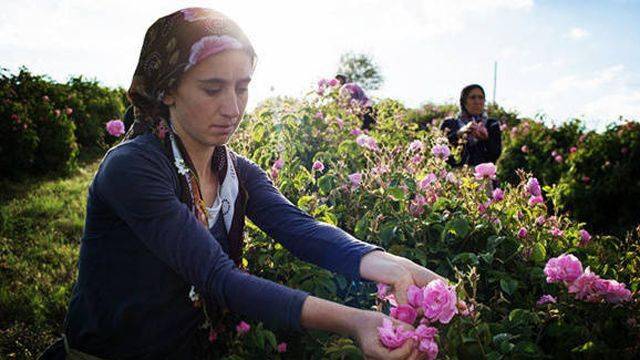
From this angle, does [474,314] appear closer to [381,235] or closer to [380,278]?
[380,278]

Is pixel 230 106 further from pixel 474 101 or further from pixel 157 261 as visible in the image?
pixel 474 101

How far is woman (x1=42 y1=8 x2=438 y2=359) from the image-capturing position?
1.43 m

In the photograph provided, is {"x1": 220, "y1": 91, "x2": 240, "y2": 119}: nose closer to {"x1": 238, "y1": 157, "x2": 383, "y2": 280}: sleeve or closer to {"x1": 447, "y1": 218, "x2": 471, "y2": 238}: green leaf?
{"x1": 238, "y1": 157, "x2": 383, "y2": 280}: sleeve

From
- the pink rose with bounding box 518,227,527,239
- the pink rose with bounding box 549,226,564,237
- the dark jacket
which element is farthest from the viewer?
the dark jacket

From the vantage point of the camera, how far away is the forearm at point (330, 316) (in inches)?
50.8

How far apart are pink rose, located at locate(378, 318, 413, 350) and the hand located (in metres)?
0.02

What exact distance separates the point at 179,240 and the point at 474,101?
5071mm

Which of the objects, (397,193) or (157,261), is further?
(397,193)

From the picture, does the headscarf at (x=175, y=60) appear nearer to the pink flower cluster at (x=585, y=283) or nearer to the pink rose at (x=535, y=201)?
the pink flower cluster at (x=585, y=283)

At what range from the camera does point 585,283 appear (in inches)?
64.5

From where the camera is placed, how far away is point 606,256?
2.28 metres

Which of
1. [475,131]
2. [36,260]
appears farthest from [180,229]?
[475,131]

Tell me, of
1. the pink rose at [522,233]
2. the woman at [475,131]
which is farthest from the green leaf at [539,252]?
the woman at [475,131]

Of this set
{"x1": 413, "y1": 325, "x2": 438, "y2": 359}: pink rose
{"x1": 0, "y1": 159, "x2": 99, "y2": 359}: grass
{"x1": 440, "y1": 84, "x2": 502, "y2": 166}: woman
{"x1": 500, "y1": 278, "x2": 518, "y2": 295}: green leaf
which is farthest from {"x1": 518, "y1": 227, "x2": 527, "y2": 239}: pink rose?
{"x1": 440, "y1": 84, "x2": 502, "y2": 166}: woman
